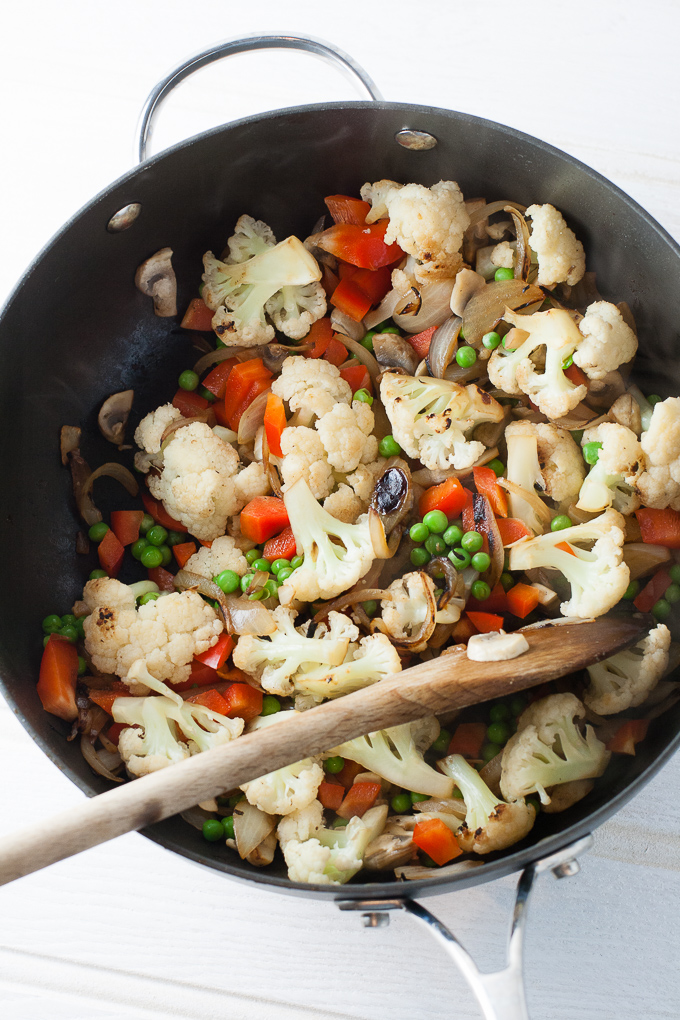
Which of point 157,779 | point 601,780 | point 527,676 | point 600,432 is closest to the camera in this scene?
point 157,779

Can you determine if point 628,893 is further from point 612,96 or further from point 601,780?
point 612,96

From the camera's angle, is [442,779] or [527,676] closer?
[527,676]

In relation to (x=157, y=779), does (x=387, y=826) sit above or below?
below

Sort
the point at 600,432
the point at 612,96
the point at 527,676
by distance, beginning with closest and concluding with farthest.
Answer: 1. the point at 527,676
2. the point at 600,432
3. the point at 612,96

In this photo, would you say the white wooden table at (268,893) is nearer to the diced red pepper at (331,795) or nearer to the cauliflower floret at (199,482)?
the diced red pepper at (331,795)

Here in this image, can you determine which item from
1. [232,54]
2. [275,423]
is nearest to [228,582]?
[275,423]

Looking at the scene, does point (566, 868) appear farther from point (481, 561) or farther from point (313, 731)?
point (481, 561)

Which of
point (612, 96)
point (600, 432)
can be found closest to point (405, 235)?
point (600, 432)
